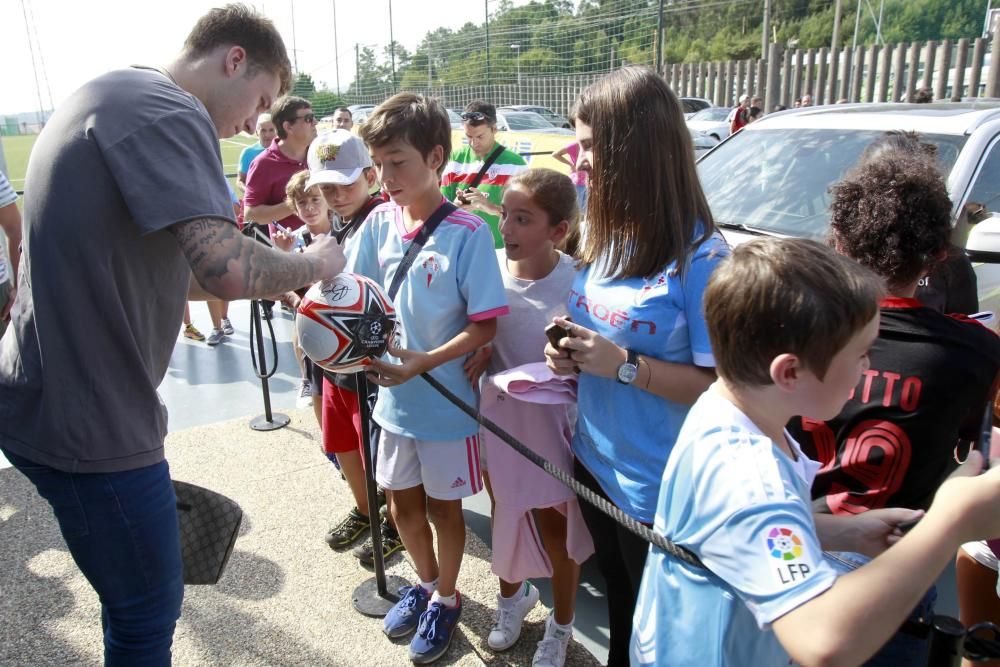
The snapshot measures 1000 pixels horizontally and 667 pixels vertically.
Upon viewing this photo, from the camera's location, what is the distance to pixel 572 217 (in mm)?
2609

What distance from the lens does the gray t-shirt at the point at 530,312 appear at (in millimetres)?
2521

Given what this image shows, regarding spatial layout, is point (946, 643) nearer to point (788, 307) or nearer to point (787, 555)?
point (787, 555)

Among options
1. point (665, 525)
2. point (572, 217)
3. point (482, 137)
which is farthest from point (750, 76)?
point (665, 525)

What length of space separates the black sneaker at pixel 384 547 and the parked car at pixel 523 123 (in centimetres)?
1627

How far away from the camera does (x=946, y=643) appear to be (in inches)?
55.5

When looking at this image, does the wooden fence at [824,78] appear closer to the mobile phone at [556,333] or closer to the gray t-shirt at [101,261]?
the mobile phone at [556,333]

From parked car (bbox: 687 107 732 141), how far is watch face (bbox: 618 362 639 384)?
19.8m

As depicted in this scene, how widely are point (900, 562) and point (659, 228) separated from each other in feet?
3.42

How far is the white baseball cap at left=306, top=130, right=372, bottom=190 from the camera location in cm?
304

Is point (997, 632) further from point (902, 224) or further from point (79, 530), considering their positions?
point (79, 530)

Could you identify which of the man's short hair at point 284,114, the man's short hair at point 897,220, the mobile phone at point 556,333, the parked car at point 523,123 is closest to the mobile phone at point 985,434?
the man's short hair at point 897,220

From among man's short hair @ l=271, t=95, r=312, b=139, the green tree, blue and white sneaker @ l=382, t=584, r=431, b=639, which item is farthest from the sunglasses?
the green tree

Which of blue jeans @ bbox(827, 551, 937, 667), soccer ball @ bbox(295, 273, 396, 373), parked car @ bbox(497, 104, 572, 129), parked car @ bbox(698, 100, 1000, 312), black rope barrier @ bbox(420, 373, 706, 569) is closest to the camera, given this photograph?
black rope barrier @ bbox(420, 373, 706, 569)

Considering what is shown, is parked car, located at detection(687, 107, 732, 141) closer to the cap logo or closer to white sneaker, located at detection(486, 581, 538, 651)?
the cap logo
